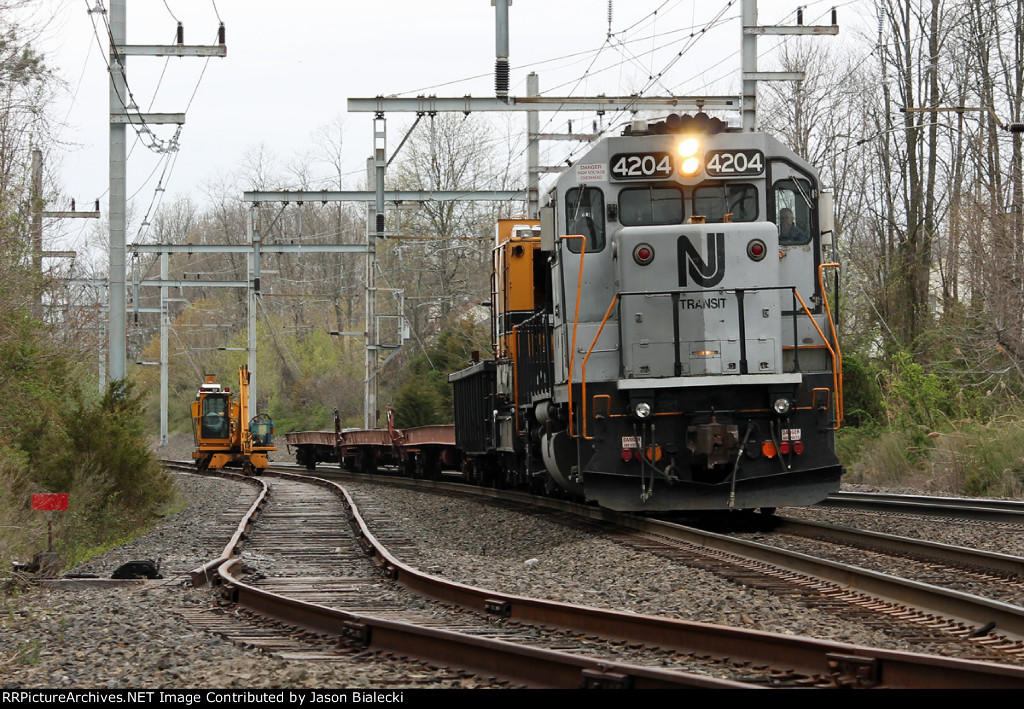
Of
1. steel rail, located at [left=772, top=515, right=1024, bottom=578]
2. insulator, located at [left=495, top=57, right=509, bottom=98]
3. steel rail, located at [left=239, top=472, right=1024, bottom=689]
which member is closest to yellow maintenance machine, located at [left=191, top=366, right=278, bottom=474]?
insulator, located at [left=495, top=57, right=509, bottom=98]

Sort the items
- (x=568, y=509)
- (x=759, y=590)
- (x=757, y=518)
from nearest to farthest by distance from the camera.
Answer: (x=759, y=590)
(x=757, y=518)
(x=568, y=509)

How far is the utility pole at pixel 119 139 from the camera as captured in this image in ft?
59.1

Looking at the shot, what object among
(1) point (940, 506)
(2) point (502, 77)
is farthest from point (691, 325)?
(2) point (502, 77)

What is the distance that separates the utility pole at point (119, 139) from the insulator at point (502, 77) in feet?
15.4

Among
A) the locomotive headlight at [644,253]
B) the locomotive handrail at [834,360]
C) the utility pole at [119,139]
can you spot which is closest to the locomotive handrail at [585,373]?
the locomotive headlight at [644,253]

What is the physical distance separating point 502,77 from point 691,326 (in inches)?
397

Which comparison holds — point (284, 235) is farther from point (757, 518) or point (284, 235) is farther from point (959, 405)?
point (757, 518)

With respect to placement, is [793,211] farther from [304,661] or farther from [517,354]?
[304,661]

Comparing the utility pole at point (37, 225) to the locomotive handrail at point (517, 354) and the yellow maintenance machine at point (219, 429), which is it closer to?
the yellow maintenance machine at point (219, 429)

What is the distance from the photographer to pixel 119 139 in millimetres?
18766

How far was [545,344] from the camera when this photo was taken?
13.1 metres

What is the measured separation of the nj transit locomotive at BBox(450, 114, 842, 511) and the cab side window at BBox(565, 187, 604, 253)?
1 cm
